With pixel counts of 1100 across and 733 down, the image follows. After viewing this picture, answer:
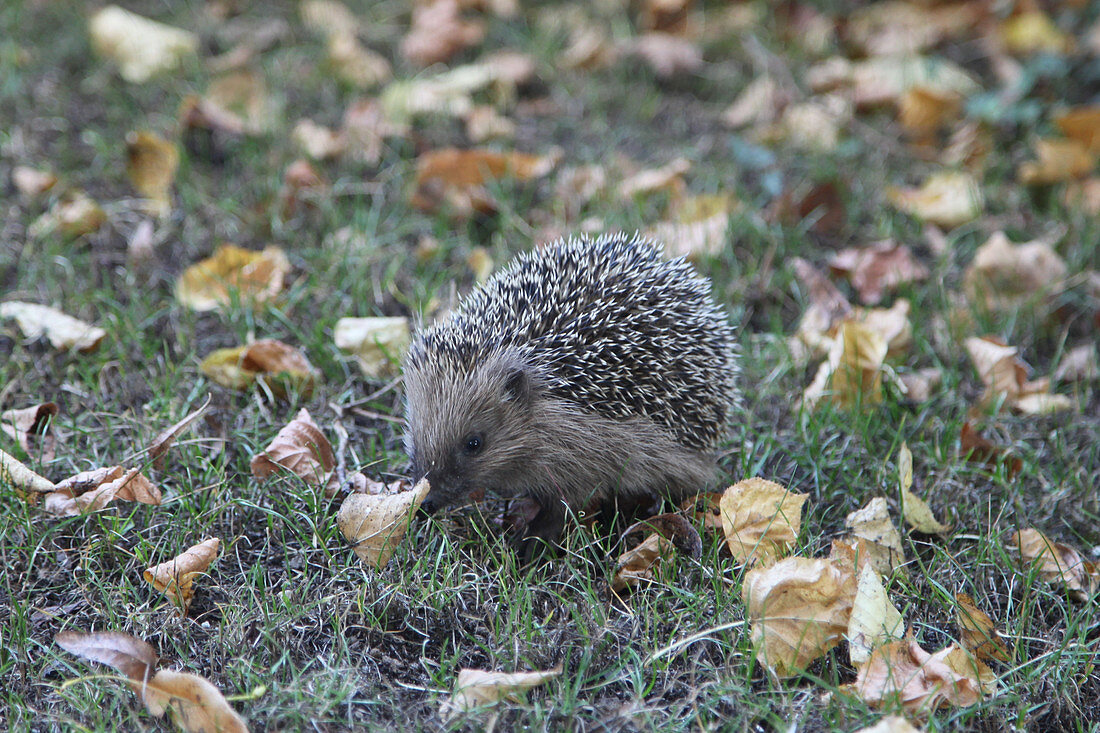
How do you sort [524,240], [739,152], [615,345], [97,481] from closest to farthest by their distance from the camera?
1. [97,481]
2. [615,345]
3. [524,240]
4. [739,152]

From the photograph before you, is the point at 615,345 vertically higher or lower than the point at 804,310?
higher

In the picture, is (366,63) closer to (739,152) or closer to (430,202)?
(430,202)

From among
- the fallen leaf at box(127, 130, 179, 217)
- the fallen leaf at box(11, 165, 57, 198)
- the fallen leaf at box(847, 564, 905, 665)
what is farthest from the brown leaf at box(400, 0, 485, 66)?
the fallen leaf at box(847, 564, 905, 665)

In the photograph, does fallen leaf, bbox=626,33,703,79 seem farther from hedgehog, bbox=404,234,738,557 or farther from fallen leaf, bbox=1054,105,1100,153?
hedgehog, bbox=404,234,738,557

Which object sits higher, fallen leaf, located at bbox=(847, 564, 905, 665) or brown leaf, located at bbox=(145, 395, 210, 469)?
fallen leaf, located at bbox=(847, 564, 905, 665)

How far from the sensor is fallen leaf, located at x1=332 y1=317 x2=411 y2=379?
3.96m

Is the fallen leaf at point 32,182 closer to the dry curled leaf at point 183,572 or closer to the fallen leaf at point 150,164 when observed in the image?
the fallen leaf at point 150,164

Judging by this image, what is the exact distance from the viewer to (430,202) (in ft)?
16.5

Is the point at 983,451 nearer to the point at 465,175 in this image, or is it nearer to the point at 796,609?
the point at 796,609

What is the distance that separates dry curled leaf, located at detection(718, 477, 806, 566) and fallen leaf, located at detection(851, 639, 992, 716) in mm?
498

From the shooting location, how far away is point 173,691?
2.42 m

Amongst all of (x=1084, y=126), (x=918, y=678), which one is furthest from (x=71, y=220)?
(x=1084, y=126)

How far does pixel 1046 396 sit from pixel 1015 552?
103 centimetres

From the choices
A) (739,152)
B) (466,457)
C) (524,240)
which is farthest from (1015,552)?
(739,152)
